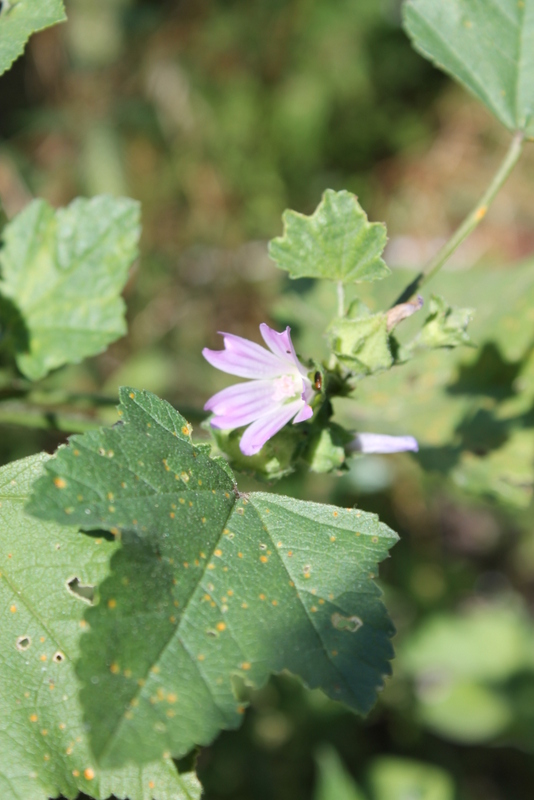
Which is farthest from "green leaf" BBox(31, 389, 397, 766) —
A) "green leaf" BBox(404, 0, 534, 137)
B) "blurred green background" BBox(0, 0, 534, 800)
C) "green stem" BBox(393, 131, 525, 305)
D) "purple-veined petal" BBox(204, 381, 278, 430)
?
"blurred green background" BBox(0, 0, 534, 800)

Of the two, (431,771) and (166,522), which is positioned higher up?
(166,522)

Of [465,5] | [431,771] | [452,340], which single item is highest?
[465,5]

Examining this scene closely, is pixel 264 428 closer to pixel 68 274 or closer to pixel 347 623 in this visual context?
pixel 347 623

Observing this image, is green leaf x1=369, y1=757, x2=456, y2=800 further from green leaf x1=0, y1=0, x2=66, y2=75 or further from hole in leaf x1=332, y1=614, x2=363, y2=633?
green leaf x1=0, y1=0, x2=66, y2=75

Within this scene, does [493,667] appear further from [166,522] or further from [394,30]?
[394,30]

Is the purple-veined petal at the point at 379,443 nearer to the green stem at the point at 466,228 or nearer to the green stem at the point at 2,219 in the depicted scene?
the green stem at the point at 466,228

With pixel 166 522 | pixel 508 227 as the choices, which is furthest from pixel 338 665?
pixel 508 227

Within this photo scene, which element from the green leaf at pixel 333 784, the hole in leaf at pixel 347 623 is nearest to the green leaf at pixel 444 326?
the hole in leaf at pixel 347 623
